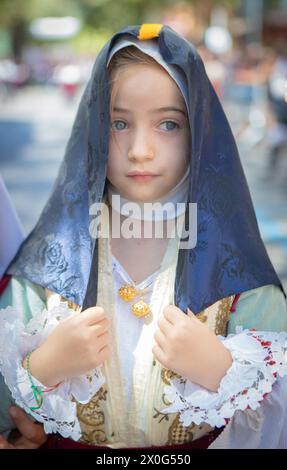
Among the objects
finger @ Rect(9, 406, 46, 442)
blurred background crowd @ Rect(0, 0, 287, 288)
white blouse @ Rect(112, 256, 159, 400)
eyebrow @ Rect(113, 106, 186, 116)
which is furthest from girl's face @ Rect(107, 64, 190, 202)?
blurred background crowd @ Rect(0, 0, 287, 288)

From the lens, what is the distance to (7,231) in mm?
1949

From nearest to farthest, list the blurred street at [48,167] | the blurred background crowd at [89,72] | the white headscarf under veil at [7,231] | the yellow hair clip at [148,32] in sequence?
the yellow hair clip at [148,32] → the white headscarf under veil at [7,231] → the blurred street at [48,167] → the blurred background crowd at [89,72]

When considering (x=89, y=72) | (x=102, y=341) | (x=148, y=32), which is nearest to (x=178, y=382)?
(x=102, y=341)

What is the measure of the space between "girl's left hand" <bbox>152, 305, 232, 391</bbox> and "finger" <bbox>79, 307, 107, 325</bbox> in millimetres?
138

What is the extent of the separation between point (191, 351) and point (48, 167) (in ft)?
27.6

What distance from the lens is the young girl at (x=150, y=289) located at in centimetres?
157

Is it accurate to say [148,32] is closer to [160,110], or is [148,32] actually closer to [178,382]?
[160,110]

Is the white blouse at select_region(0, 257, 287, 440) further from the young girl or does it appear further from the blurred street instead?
the blurred street

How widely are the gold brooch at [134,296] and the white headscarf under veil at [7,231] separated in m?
0.37

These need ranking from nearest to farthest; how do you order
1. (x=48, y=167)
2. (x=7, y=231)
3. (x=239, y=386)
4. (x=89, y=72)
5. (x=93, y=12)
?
(x=239, y=386)
(x=7, y=231)
(x=89, y=72)
(x=48, y=167)
(x=93, y=12)

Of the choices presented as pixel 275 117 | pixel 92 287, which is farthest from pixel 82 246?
pixel 275 117

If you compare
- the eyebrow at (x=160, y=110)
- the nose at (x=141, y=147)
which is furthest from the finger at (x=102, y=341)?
the eyebrow at (x=160, y=110)

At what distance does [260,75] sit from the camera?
42.8 ft

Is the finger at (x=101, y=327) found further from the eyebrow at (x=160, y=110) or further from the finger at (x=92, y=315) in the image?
the eyebrow at (x=160, y=110)
